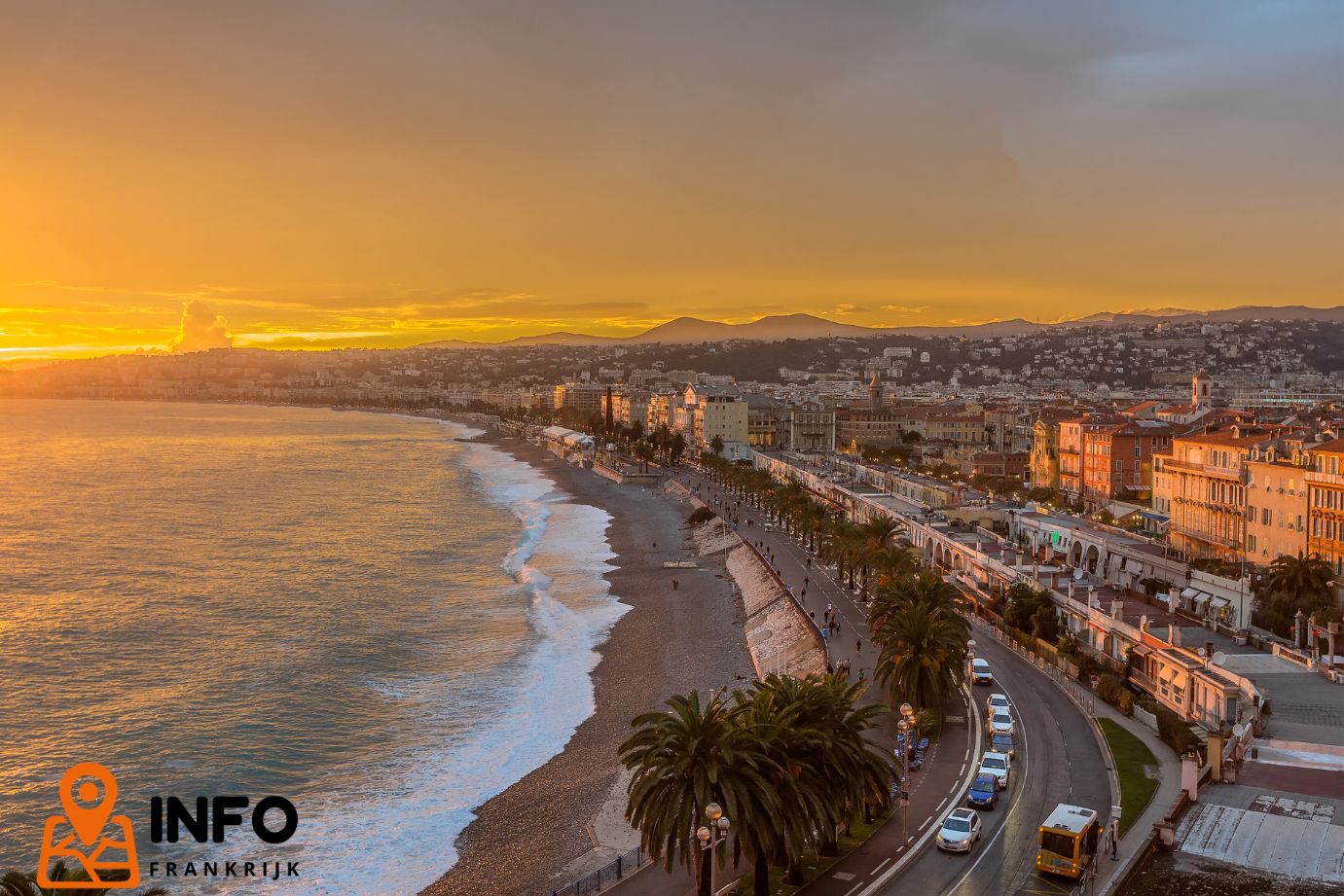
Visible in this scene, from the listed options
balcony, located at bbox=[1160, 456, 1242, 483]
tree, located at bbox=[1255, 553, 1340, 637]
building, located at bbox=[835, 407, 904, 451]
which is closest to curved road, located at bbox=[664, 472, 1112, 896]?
tree, located at bbox=[1255, 553, 1340, 637]

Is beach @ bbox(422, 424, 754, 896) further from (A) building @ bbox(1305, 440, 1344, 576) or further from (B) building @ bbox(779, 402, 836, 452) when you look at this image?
(B) building @ bbox(779, 402, 836, 452)

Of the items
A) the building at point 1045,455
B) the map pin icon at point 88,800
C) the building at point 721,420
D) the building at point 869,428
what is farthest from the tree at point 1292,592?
the building at point 721,420

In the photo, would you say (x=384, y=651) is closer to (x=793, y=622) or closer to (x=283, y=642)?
(x=283, y=642)

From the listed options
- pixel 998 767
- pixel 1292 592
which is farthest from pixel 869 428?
pixel 998 767

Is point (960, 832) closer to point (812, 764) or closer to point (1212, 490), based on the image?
point (812, 764)

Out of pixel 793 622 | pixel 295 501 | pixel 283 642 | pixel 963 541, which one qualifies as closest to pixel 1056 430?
pixel 963 541

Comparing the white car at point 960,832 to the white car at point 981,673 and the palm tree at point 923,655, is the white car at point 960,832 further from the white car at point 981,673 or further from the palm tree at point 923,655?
the white car at point 981,673

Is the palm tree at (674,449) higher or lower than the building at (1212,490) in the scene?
lower
